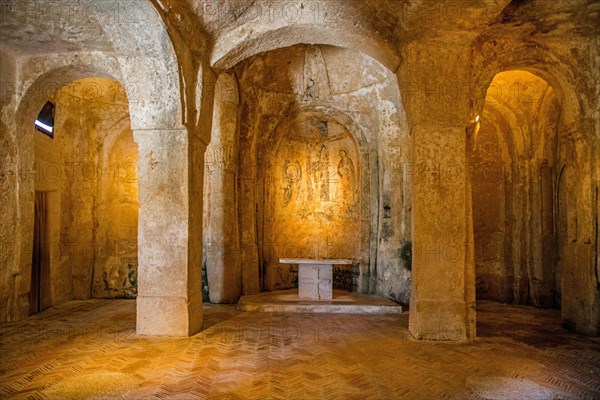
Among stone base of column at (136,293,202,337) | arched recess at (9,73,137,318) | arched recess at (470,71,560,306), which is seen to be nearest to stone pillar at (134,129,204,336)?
stone base of column at (136,293,202,337)

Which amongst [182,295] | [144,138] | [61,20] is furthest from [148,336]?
[61,20]

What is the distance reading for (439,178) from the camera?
5.72m

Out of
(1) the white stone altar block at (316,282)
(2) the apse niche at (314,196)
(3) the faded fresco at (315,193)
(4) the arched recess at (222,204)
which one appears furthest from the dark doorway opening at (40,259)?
(1) the white stone altar block at (316,282)

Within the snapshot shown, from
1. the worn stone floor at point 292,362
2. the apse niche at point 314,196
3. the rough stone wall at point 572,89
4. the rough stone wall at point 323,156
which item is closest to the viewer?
the worn stone floor at point 292,362

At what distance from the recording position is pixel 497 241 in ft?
31.4

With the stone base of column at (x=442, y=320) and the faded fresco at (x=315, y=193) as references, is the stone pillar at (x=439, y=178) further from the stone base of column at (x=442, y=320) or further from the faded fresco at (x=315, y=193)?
the faded fresco at (x=315, y=193)

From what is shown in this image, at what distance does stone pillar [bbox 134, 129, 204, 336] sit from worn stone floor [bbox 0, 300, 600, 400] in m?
0.32

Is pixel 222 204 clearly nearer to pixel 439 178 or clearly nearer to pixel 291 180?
pixel 291 180

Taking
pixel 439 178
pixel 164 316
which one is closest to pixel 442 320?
pixel 439 178

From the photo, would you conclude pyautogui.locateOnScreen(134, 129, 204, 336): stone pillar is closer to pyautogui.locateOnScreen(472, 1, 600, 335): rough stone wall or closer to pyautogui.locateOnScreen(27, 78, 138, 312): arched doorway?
pyautogui.locateOnScreen(27, 78, 138, 312): arched doorway

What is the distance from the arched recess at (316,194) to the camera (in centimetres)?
984

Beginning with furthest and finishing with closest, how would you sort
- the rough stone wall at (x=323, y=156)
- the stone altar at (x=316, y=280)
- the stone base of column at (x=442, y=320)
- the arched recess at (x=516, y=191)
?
the rough stone wall at (x=323, y=156) < the arched recess at (x=516, y=191) < the stone altar at (x=316, y=280) < the stone base of column at (x=442, y=320)

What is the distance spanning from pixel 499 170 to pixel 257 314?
659 cm

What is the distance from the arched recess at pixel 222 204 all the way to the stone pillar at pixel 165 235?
2655mm
